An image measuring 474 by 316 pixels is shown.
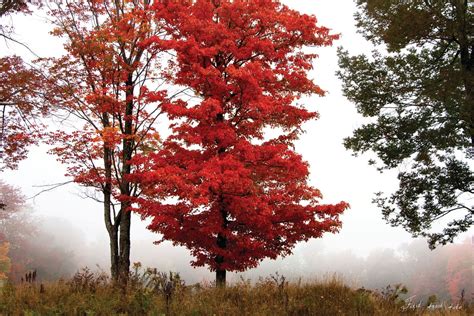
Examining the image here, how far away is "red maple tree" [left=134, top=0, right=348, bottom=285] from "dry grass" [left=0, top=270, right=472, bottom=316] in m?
3.36

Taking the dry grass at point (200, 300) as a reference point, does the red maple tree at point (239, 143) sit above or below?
above

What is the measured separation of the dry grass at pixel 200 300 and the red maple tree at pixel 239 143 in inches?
132

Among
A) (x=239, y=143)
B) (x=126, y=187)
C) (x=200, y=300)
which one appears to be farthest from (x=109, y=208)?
(x=200, y=300)

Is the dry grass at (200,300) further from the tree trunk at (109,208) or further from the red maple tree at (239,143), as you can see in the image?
the tree trunk at (109,208)

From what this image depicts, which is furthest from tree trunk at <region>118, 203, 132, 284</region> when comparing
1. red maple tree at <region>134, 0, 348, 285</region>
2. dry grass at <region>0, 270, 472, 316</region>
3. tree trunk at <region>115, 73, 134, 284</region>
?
dry grass at <region>0, 270, 472, 316</region>

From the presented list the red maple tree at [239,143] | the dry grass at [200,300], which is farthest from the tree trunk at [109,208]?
the dry grass at [200,300]

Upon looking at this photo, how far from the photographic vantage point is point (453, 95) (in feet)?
47.1

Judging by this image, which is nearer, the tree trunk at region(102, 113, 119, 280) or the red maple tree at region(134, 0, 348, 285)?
the red maple tree at region(134, 0, 348, 285)

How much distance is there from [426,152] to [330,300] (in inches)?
379

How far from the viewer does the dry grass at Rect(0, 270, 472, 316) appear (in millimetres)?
7469

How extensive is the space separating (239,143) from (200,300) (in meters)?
5.99

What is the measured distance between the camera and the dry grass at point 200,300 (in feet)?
24.5

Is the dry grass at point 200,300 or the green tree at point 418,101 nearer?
the dry grass at point 200,300

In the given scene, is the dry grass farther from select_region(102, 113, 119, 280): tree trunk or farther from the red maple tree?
select_region(102, 113, 119, 280): tree trunk
